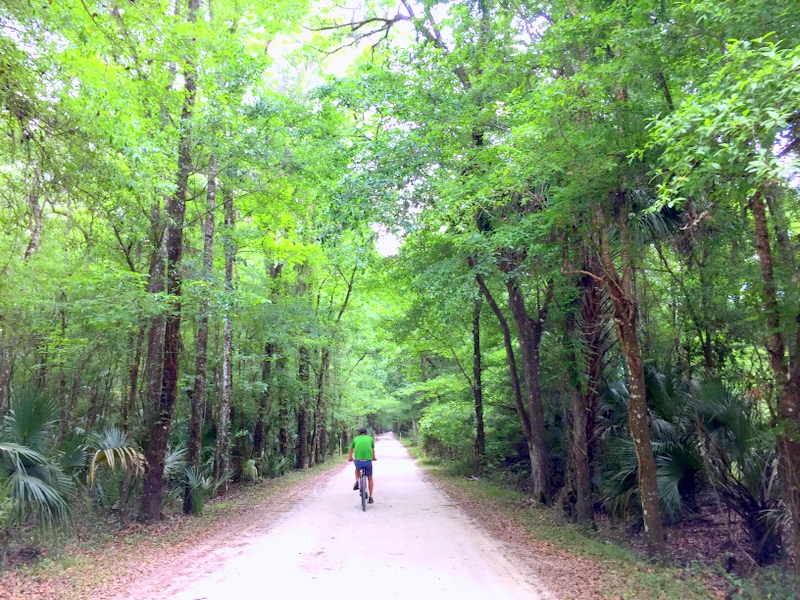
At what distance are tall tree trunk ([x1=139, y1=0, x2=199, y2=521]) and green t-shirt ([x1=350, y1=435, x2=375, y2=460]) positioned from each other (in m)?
3.97

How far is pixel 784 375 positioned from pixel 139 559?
8.59 meters

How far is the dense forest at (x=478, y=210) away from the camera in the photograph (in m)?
6.05

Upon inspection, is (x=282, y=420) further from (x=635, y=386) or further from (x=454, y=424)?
(x=635, y=386)

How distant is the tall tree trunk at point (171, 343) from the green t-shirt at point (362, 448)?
397cm

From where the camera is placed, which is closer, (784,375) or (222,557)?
(784,375)

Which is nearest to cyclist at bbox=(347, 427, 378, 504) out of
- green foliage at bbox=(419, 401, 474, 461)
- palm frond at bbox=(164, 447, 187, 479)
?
palm frond at bbox=(164, 447, 187, 479)

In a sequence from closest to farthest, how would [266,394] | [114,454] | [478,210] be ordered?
[114,454] < [478,210] < [266,394]

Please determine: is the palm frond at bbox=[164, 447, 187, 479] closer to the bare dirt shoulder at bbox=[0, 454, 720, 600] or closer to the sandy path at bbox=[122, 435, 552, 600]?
the bare dirt shoulder at bbox=[0, 454, 720, 600]

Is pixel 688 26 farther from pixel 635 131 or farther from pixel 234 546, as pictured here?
pixel 234 546

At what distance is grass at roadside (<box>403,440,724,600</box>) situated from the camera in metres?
5.84

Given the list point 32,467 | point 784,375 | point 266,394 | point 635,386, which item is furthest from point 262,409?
point 784,375

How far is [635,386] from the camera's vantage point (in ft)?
25.7

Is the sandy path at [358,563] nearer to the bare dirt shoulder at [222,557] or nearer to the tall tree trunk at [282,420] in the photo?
the bare dirt shoulder at [222,557]

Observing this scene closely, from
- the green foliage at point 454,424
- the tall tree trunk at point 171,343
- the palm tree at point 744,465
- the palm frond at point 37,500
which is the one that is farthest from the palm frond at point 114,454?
the green foliage at point 454,424
